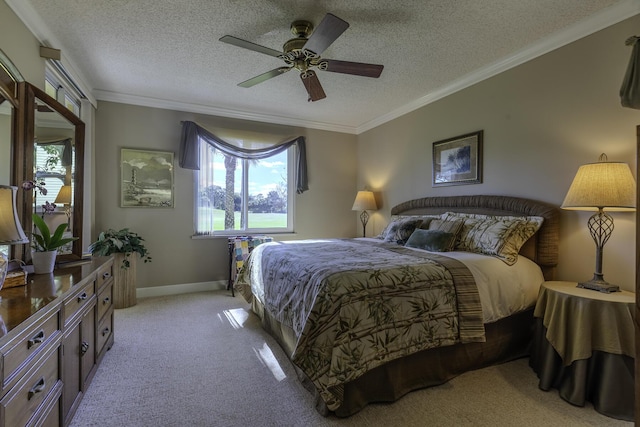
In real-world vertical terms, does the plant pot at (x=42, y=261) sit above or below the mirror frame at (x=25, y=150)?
below

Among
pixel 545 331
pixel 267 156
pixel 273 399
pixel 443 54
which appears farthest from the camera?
pixel 267 156

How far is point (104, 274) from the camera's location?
2266 mm

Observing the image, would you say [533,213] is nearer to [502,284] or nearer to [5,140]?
[502,284]

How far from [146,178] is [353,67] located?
3.09m

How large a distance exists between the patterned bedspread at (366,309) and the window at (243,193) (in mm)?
2374

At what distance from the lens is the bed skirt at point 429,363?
5.92 feet

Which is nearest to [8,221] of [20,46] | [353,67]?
[20,46]

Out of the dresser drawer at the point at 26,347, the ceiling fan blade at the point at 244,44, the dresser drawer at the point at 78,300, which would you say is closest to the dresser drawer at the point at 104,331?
the dresser drawer at the point at 78,300

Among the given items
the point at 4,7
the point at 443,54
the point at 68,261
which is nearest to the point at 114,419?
the point at 68,261

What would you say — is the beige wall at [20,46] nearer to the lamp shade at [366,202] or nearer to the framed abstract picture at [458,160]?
the lamp shade at [366,202]

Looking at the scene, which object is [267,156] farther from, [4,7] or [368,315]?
[368,315]

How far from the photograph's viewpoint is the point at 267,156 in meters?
4.64

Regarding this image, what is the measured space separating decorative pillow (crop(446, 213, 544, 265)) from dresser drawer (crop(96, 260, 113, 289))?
114 inches

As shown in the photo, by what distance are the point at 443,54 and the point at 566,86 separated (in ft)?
3.43
